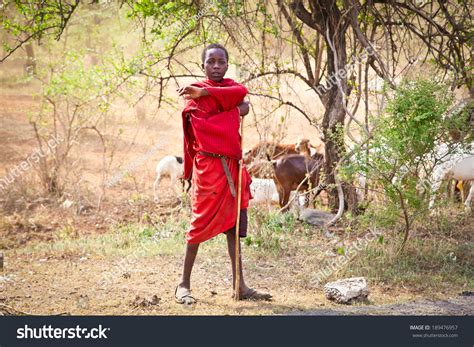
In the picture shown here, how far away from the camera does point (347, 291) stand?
5.13 metres

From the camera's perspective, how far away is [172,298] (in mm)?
5105

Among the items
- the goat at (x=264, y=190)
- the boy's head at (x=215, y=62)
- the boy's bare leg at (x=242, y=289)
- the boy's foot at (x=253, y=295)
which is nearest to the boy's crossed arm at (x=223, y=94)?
the boy's head at (x=215, y=62)

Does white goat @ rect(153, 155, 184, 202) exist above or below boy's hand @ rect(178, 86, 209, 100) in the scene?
below

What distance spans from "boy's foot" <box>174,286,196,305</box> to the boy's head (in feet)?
5.00

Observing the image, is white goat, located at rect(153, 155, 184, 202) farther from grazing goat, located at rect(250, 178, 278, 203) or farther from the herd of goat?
grazing goat, located at rect(250, 178, 278, 203)

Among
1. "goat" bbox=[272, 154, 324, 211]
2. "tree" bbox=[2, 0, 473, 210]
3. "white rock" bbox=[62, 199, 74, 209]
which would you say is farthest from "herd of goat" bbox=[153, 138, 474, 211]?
"white rock" bbox=[62, 199, 74, 209]

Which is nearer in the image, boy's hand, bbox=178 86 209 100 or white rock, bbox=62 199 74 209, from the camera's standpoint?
boy's hand, bbox=178 86 209 100

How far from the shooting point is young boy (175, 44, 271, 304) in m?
4.78

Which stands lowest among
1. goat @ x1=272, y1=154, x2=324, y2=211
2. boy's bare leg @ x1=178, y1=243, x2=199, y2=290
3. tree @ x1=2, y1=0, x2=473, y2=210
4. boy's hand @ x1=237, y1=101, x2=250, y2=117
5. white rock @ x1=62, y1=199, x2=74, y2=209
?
boy's bare leg @ x1=178, y1=243, x2=199, y2=290

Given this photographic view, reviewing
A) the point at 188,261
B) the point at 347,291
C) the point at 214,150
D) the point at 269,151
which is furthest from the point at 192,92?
the point at 269,151

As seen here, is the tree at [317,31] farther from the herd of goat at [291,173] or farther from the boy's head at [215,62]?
the boy's head at [215,62]

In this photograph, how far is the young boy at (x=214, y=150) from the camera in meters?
4.78

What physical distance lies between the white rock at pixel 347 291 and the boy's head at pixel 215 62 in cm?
181

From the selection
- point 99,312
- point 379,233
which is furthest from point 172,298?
point 379,233
